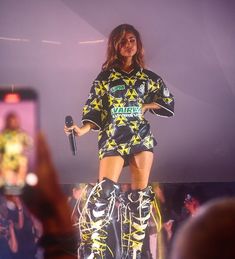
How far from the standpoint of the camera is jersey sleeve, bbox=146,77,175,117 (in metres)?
3.71

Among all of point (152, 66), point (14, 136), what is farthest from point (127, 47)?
point (14, 136)

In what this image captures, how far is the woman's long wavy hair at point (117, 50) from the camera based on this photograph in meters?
3.71

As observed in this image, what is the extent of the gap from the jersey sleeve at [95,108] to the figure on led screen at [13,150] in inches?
19.9

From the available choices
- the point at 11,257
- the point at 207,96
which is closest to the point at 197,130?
the point at 207,96

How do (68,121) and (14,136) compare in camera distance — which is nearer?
(14,136)

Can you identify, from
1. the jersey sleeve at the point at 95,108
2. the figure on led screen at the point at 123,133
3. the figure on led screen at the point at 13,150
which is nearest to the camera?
the figure on led screen at the point at 13,150

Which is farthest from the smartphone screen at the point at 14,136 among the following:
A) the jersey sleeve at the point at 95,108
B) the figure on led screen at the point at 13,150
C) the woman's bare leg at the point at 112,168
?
the woman's bare leg at the point at 112,168

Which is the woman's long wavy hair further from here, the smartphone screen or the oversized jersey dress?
the smartphone screen

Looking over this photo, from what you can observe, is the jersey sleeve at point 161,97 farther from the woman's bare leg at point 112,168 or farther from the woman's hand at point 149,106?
the woman's bare leg at point 112,168

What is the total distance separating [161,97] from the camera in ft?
12.3

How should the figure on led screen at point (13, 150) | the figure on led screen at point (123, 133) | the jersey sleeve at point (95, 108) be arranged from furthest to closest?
1. the jersey sleeve at point (95, 108)
2. the figure on led screen at point (123, 133)
3. the figure on led screen at point (13, 150)

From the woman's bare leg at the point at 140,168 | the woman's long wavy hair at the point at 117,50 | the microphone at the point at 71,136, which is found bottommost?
the woman's bare leg at the point at 140,168

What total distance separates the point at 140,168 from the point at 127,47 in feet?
2.80

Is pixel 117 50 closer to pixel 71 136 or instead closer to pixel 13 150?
pixel 71 136
